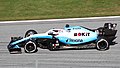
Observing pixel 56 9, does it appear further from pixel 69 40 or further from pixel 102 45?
pixel 102 45

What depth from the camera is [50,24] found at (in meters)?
21.9

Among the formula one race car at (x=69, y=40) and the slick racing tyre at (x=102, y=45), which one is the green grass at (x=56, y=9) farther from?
the slick racing tyre at (x=102, y=45)

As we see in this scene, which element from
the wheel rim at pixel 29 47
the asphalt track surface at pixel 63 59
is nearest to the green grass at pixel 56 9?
the asphalt track surface at pixel 63 59

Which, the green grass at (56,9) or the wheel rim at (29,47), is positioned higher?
the green grass at (56,9)

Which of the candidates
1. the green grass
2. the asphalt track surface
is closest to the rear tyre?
the asphalt track surface

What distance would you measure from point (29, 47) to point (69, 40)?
197 centimetres

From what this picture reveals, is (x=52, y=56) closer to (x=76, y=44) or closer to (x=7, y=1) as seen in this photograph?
(x=76, y=44)

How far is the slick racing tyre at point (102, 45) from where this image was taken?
1480 cm

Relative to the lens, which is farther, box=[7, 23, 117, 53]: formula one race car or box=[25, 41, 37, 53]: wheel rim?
box=[25, 41, 37, 53]: wheel rim

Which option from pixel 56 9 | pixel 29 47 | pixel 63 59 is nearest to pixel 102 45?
pixel 63 59

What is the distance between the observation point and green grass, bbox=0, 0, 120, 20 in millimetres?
25814

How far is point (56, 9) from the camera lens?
2812 cm

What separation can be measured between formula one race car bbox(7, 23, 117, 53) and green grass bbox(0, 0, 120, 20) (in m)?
9.37

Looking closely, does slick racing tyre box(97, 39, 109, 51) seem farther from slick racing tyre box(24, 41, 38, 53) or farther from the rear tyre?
slick racing tyre box(24, 41, 38, 53)
